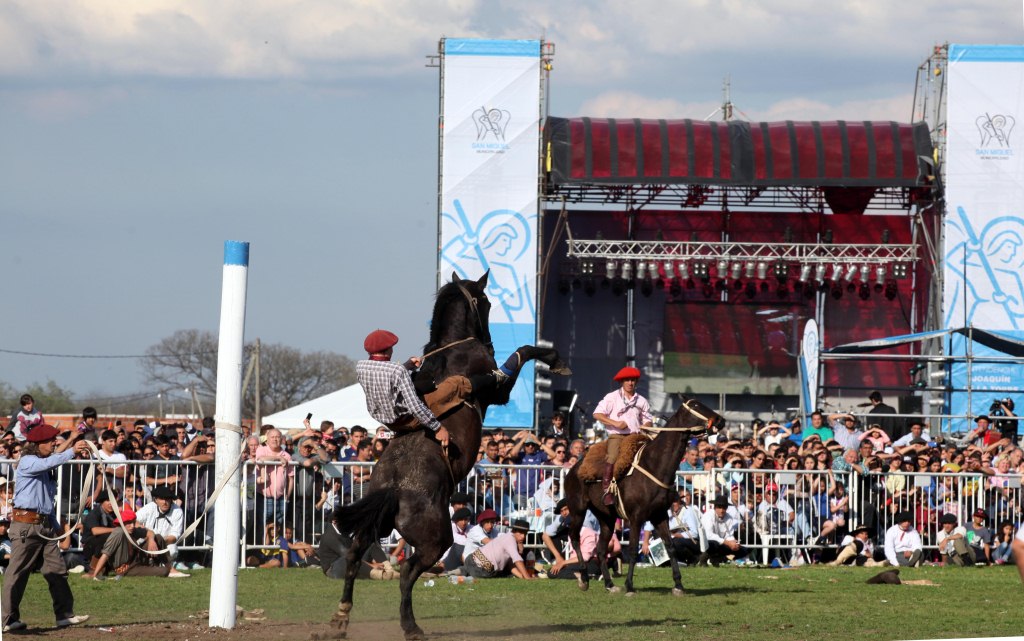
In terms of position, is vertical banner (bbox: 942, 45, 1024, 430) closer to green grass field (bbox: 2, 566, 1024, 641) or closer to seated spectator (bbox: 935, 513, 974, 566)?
seated spectator (bbox: 935, 513, 974, 566)

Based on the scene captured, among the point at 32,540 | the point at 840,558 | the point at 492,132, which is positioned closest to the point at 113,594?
the point at 32,540

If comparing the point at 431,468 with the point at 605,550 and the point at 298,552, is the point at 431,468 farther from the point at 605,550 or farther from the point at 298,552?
the point at 298,552

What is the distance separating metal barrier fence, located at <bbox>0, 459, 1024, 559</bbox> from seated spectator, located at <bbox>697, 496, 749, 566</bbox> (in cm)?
20

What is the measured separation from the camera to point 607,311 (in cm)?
3297

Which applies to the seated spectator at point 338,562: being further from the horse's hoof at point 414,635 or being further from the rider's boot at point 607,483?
the horse's hoof at point 414,635

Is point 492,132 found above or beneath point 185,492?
above

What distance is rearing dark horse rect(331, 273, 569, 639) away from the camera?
359 inches

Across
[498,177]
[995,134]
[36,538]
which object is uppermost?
[995,134]

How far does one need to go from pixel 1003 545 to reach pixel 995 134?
46.1 feet

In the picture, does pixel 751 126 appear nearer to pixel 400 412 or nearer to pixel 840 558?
pixel 840 558

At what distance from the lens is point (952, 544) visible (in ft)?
54.9

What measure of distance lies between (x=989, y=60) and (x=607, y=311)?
10.5 metres

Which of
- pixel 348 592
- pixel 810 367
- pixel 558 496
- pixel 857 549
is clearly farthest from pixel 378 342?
pixel 810 367

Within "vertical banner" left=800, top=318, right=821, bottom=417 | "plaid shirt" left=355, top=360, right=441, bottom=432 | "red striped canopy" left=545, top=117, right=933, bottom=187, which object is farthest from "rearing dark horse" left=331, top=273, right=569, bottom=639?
"red striped canopy" left=545, top=117, right=933, bottom=187
